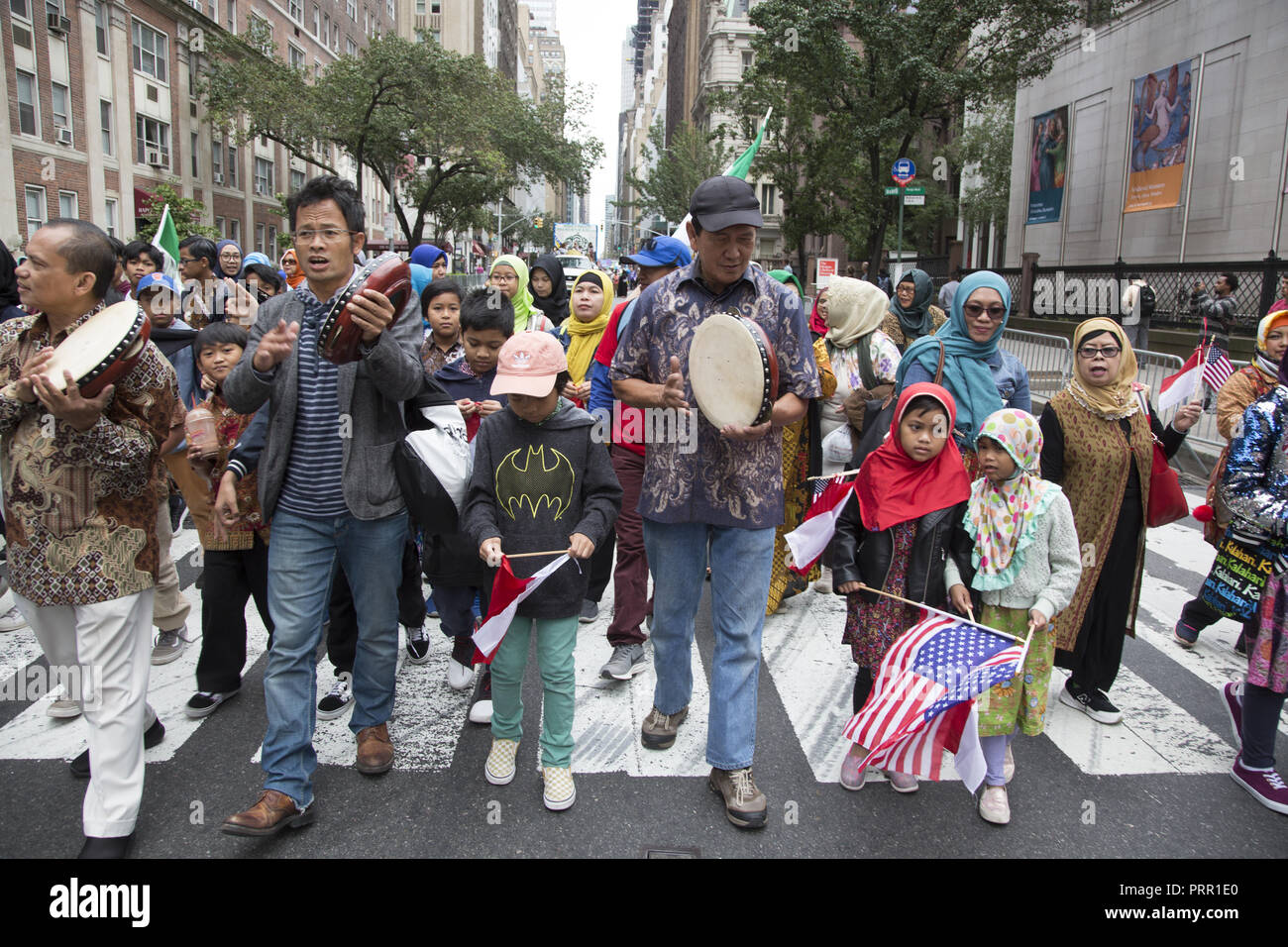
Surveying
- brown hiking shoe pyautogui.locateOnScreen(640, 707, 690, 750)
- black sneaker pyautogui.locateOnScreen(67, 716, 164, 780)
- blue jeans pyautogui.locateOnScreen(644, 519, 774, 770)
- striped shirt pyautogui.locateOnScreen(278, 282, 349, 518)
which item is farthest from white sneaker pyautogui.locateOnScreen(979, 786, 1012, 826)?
black sneaker pyautogui.locateOnScreen(67, 716, 164, 780)

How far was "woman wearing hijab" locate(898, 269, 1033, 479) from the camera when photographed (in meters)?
4.30

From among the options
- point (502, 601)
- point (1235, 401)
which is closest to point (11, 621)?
point (502, 601)

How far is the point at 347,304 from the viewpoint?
114 inches

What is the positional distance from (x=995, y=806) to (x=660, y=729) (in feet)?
4.48

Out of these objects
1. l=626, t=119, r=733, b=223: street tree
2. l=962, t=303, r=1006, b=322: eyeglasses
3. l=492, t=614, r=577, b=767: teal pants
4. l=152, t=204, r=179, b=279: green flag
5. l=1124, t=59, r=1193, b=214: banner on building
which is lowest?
l=492, t=614, r=577, b=767: teal pants

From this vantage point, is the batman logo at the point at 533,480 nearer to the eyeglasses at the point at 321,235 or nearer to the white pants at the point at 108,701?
the eyeglasses at the point at 321,235

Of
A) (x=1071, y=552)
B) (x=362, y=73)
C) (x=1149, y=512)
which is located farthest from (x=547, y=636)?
(x=362, y=73)

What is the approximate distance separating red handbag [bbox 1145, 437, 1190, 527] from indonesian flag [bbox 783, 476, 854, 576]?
1.57 m

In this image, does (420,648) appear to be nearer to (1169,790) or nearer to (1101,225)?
(1169,790)

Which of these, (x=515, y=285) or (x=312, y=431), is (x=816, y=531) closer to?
(x=312, y=431)

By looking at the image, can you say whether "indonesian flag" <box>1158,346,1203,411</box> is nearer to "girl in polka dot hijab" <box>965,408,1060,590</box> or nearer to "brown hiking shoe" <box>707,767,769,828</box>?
"girl in polka dot hijab" <box>965,408,1060,590</box>

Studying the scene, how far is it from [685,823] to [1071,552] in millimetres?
1826

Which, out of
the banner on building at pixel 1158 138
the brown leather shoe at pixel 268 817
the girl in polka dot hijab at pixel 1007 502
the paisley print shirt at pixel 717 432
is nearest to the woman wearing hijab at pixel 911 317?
the girl in polka dot hijab at pixel 1007 502
